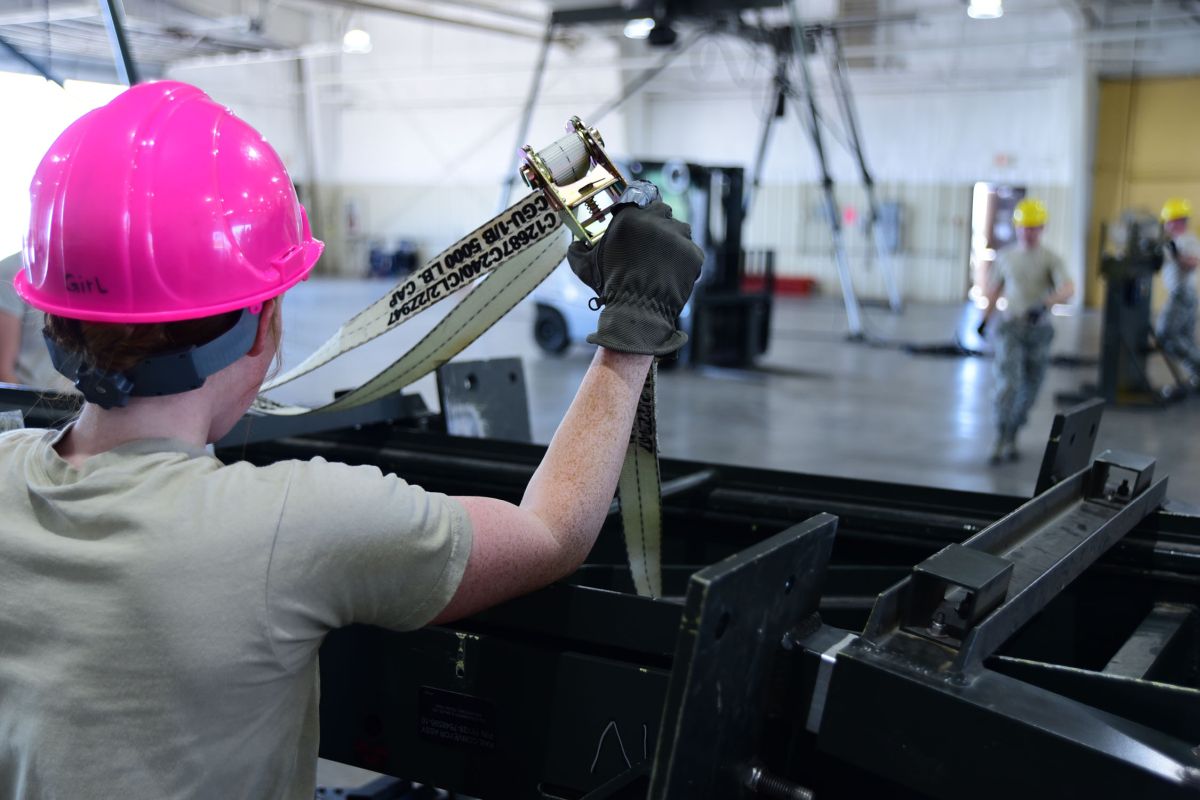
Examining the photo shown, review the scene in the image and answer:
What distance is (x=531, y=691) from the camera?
4.01ft

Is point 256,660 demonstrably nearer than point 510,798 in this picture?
Yes

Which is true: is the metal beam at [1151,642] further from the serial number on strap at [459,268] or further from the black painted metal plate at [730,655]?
the serial number on strap at [459,268]

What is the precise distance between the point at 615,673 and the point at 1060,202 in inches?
688

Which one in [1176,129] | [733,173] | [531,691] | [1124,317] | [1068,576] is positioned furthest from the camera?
[1176,129]

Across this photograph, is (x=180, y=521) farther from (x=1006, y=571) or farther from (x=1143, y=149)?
(x=1143, y=149)

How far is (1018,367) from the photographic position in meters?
6.44

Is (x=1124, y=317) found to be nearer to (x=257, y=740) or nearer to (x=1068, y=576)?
(x=1068, y=576)

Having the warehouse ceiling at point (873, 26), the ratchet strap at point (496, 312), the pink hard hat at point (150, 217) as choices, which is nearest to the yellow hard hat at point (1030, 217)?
the warehouse ceiling at point (873, 26)

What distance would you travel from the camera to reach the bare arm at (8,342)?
2.85m

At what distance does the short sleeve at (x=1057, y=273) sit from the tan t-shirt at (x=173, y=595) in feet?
21.0

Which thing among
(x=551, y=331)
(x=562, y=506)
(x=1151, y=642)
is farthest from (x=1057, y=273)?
(x=562, y=506)

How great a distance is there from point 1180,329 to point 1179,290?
397mm

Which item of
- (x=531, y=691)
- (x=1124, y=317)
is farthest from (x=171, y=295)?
(x=1124, y=317)

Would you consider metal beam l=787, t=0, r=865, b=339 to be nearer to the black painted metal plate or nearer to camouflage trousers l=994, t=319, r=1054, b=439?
camouflage trousers l=994, t=319, r=1054, b=439
